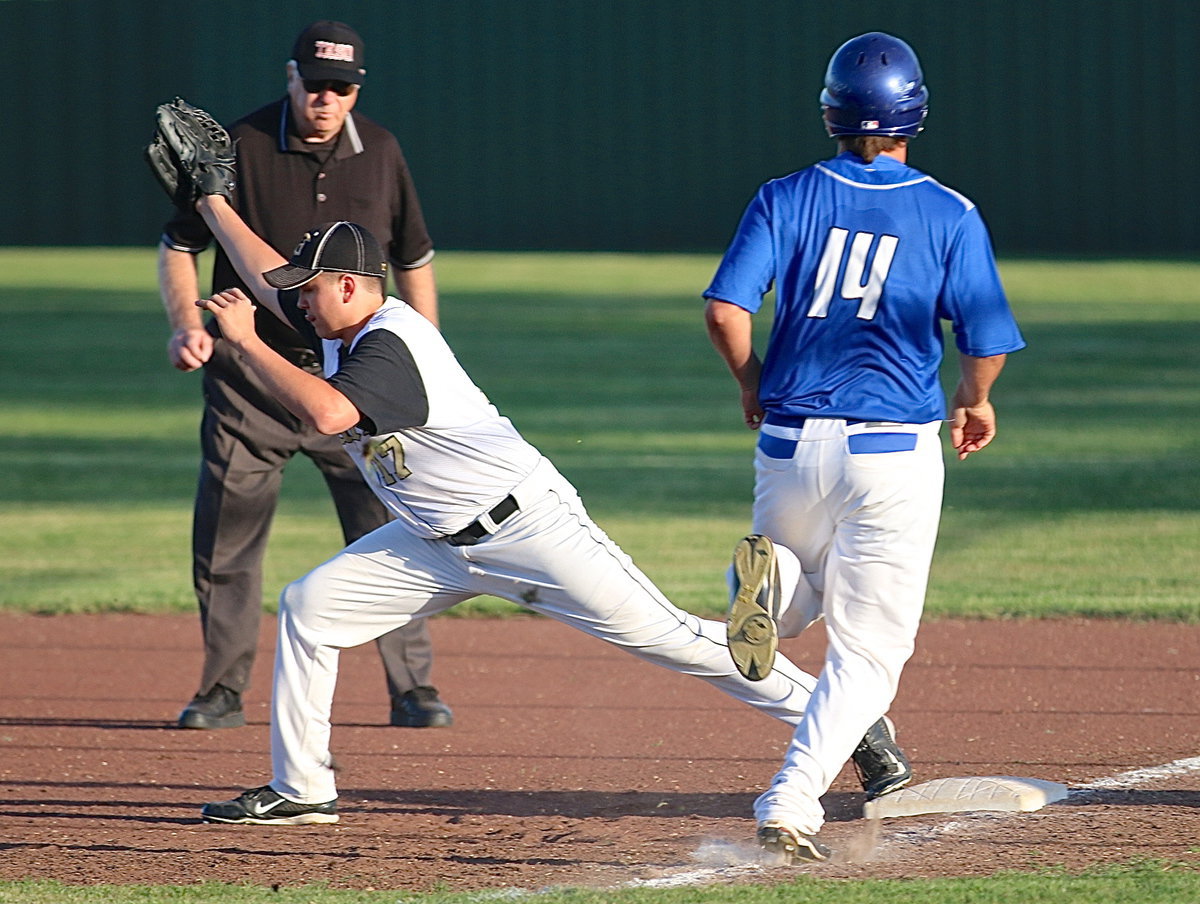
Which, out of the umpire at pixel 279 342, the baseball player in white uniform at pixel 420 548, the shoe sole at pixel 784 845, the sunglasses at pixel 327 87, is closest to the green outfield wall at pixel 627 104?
the umpire at pixel 279 342

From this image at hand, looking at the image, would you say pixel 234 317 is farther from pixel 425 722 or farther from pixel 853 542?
pixel 425 722

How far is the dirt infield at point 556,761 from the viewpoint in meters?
4.55

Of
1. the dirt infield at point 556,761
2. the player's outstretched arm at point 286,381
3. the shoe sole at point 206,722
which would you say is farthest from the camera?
the shoe sole at point 206,722

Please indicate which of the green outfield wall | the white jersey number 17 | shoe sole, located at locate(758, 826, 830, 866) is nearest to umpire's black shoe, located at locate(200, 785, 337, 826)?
shoe sole, located at locate(758, 826, 830, 866)

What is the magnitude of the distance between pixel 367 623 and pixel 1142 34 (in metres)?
29.9

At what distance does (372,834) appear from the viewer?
4875mm

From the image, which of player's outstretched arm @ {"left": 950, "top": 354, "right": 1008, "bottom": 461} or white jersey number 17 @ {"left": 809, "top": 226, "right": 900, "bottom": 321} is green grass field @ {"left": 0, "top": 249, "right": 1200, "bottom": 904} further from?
white jersey number 17 @ {"left": 809, "top": 226, "right": 900, "bottom": 321}

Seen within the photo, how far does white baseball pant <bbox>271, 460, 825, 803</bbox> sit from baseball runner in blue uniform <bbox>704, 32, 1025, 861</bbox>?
1.21ft

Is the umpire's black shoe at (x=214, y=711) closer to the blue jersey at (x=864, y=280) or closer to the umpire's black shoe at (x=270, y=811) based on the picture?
the umpire's black shoe at (x=270, y=811)

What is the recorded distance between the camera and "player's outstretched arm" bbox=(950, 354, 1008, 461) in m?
4.47

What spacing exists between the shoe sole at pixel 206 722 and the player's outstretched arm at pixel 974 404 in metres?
2.80

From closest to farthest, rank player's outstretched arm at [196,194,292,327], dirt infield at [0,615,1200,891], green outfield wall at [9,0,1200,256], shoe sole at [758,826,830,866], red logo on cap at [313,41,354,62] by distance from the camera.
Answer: shoe sole at [758,826,830,866], dirt infield at [0,615,1200,891], player's outstretched arm at [196,194,292,327], red logo on cap at [313,41,354,62], green outfield wall at [9,0,1200,256]

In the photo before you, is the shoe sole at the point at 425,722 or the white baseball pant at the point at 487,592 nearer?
the white baseball pant at the point at 487,592

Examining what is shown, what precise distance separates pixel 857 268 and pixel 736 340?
360 millimetres
